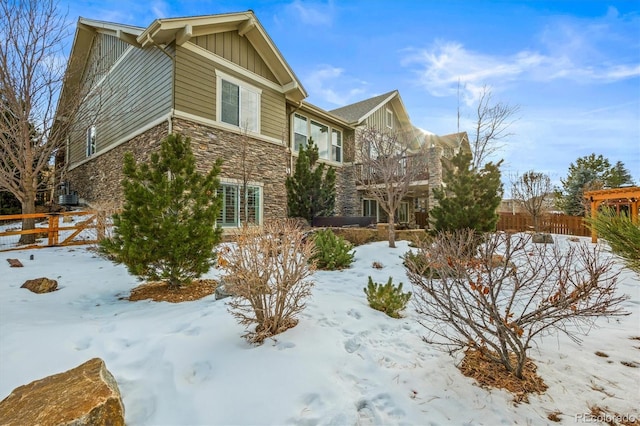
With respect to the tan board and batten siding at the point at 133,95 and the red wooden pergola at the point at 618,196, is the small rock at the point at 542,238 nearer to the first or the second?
the red wooden pergola at the point at 618,196

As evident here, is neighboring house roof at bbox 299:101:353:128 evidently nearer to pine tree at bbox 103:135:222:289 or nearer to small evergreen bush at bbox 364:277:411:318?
pine tree at bbox 103:135:222:289

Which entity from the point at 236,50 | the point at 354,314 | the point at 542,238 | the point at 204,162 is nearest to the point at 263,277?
the point at 354,314

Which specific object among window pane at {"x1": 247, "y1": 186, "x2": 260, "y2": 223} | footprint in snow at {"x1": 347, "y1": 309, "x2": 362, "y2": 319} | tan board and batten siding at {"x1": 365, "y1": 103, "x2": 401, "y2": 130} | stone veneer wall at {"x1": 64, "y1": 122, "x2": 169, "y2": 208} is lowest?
footprint in snow at {"x1": 347, "y1": 309, "x2": 362, "y2": 319}

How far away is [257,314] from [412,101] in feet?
64.0

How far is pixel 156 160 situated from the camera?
497 centimetres

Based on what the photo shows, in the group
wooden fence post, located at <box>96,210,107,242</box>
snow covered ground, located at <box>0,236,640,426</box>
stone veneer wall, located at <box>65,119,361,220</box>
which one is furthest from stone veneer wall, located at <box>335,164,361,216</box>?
snow covered ground, located at <box>0,236,640,426</box>

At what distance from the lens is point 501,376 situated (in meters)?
2.46

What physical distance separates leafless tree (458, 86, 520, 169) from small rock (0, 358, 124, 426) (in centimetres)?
1217

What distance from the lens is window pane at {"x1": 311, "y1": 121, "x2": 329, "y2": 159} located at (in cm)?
1491

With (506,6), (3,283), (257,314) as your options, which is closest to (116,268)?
(3,283)

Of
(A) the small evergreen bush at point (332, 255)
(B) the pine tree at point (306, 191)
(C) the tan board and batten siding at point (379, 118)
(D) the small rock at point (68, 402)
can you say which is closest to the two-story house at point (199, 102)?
(B) the pine tree at point (306, 191)

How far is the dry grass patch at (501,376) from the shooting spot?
231 cm

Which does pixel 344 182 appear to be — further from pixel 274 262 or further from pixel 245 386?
pixel 245 386

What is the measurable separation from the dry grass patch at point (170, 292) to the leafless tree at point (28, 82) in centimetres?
660
